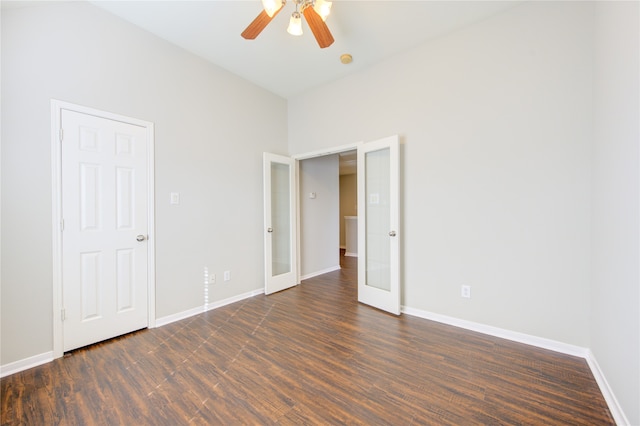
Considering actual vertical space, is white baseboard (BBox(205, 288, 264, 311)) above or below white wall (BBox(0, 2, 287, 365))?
below

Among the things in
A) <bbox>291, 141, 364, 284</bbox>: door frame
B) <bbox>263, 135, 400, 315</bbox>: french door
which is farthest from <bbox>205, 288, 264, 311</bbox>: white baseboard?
<bbox>291, 141, 364, 284</bbox>: door frame

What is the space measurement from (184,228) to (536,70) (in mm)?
3908

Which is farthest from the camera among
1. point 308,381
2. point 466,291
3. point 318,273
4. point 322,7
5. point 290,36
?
point 318,273

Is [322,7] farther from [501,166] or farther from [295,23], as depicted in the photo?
[501,166]

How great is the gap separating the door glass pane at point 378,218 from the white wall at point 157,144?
1.64m

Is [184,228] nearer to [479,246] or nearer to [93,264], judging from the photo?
[93,264]

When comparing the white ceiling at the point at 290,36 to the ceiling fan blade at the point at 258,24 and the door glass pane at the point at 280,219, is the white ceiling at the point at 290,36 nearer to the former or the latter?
the ceiling fan blade at the point at 258,24

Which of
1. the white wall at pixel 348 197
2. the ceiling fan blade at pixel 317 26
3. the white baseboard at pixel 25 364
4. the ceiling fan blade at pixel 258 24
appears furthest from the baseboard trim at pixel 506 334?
the white wall at pixel 348 197

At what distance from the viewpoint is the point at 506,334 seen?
2.39 m

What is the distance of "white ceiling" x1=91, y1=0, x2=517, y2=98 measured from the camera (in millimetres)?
2346

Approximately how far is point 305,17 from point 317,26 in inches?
4.5

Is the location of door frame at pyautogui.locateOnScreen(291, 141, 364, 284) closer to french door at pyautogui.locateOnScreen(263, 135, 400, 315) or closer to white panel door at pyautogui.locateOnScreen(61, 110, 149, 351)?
french door at pyautogui.locateOnScreen(263, 135, 400, 315)


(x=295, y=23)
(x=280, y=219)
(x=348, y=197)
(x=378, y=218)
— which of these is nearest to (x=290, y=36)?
(x=295, y=23)

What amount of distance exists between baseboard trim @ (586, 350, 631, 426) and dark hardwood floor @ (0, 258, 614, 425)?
39mm
